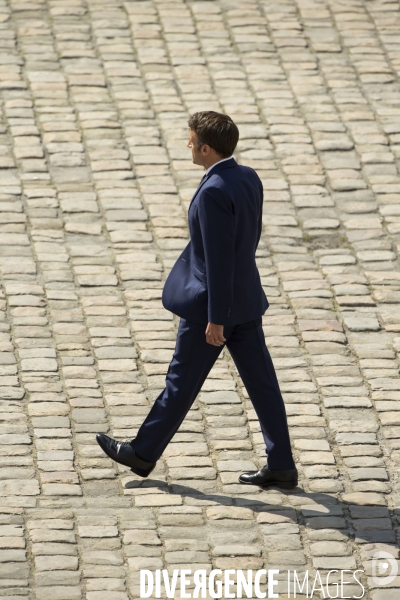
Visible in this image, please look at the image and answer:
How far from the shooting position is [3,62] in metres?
10.9

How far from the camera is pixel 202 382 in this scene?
5566mm

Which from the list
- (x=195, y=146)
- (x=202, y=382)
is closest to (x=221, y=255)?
(x=195, y=146)

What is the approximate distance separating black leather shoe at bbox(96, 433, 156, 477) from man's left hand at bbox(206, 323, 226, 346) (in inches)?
30.8

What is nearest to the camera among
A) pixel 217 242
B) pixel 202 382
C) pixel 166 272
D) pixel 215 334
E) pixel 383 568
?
pixel 383 568

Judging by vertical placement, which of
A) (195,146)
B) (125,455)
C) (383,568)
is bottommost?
(383,568)

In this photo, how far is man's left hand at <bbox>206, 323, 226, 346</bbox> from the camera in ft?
17.3

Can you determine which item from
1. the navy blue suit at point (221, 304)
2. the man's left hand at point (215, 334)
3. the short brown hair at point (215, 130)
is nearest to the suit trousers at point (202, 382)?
the navy blue suit at point (221, 304)

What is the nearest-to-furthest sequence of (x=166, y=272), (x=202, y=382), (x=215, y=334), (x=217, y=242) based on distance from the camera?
(x=217, y=242) < (x=215, y=334) < (x=202, y=382) < (x=166, y=272)

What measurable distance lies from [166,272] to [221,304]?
2778 millimetres

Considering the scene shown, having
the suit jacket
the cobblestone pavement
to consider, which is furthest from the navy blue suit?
the cobblestone pavement

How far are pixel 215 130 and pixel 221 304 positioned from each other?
0.84 m

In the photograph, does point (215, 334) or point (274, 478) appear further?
point (274, 478)

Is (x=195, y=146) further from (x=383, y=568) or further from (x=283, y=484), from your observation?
(x=383, y=568)

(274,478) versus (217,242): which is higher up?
(217,242)
